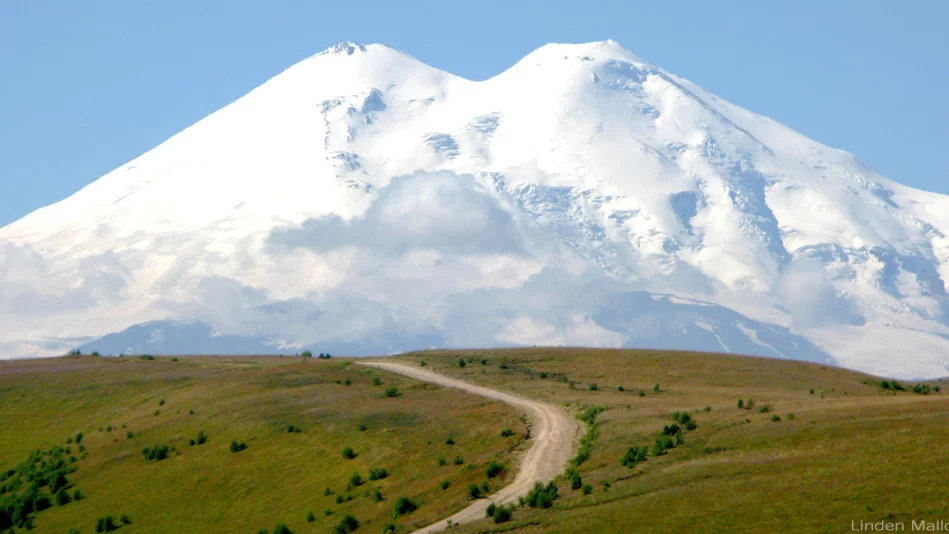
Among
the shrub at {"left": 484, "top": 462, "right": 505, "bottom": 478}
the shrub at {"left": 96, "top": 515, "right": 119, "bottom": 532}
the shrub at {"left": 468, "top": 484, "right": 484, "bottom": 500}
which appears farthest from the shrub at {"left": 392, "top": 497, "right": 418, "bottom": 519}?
the shrub at {"left": 96, "top": 515, "right": 119, "bottom": 532}

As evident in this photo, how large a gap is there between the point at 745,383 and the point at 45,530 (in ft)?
154

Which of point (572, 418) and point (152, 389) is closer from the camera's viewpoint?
point (572, 418)

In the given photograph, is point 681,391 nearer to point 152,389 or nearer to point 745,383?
point 745,383

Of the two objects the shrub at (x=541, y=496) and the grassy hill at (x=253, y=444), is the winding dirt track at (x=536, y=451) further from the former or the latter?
the shrub at (x=541, y=496)

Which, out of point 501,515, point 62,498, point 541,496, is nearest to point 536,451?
point 541,496

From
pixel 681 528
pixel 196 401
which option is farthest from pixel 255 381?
pixel 681 528

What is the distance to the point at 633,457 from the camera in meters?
53.6

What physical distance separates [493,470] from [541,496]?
751cm

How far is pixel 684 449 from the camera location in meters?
53.9

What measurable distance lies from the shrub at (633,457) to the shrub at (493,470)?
6.46 meters

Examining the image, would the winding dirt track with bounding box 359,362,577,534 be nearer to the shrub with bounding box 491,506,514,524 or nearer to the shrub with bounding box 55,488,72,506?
the shrub with bounding box 491,506,514,524

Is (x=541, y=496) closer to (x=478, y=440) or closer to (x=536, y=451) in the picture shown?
(x=536, y=451)

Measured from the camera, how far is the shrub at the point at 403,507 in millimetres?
54188

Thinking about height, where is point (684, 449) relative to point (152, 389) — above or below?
below
